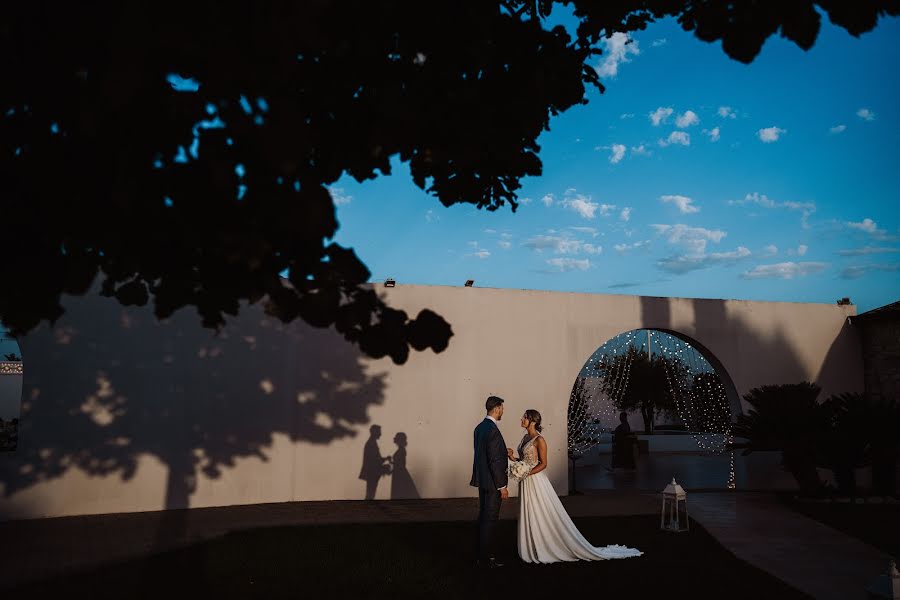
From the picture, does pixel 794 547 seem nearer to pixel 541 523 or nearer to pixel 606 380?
pixel 541 523

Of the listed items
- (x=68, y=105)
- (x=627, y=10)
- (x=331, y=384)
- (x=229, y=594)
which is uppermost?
(x=627, y=10)

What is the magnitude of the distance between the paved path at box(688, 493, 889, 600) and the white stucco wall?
2902mm

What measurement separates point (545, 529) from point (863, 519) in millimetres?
5241

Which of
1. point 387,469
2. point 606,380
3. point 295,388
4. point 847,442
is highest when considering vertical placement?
point 606,380

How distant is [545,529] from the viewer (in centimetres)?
685

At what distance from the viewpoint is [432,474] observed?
11.0m

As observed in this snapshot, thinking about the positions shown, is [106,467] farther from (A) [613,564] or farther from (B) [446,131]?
(B) [446,131]

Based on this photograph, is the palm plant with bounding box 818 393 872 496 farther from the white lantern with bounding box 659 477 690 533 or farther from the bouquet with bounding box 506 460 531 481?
the bouquet with bounding box 506 460 531 481

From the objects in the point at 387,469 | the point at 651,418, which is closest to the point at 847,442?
the point at 387,469

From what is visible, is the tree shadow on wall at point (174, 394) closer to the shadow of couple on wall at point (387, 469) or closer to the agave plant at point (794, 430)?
the shadow of couple on wall at point (387, 469)

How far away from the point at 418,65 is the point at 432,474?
892cm

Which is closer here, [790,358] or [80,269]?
[80,269]

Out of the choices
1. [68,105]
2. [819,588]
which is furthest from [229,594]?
[819,588]

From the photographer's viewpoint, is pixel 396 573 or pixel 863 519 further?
pixel 863 519
